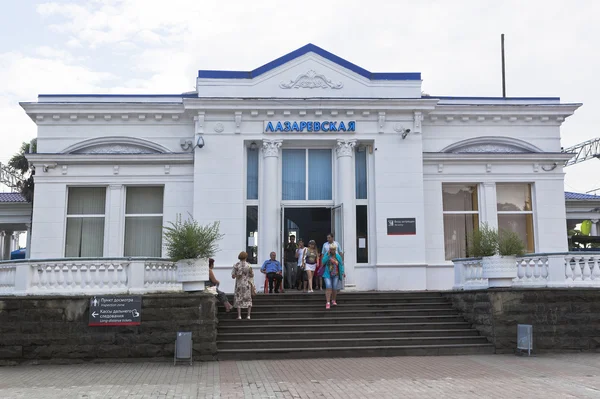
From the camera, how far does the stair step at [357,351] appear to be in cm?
1212

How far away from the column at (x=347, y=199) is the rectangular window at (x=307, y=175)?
483mm

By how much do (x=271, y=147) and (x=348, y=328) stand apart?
686cm

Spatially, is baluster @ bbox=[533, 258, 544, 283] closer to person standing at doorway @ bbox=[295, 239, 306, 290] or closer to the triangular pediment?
person standing at doorway @ bbox=[295, 239, 306, 290]

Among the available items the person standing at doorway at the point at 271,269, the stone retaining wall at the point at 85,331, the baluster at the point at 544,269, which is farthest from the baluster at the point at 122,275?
the baluster at the point at 544,269

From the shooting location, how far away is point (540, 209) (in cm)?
1891

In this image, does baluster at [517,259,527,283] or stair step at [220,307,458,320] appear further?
stair step at [220,307,458,320]

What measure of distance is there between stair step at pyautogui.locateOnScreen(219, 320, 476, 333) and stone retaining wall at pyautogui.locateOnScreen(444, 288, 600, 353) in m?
1.16

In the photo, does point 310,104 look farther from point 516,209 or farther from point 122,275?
point 122,275

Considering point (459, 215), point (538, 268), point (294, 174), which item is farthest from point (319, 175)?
point (538, 268)

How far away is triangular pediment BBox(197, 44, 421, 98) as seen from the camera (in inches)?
718

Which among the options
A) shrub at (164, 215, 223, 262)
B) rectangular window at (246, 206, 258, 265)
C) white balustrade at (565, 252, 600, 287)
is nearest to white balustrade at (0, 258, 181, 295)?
shrub at (164, 215, 223, 262)

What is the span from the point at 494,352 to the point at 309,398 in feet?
19.8

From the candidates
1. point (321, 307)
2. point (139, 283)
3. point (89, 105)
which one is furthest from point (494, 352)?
point (89, 105)

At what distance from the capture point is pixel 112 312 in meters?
11.9
